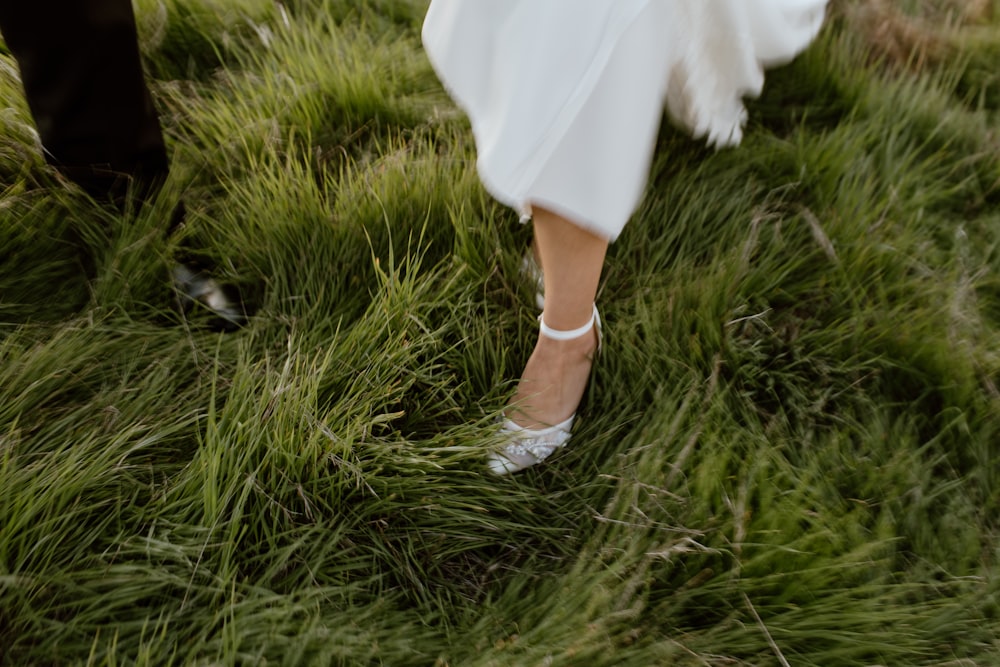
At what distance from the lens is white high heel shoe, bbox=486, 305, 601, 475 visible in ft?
4.27

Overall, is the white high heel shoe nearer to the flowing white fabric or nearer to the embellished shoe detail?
the embellished shoe detail

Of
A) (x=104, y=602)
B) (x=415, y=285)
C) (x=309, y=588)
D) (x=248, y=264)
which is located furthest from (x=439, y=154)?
(x=104, y=602)

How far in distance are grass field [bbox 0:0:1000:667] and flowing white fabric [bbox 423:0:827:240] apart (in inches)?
13.2

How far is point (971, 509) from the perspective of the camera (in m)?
1.27

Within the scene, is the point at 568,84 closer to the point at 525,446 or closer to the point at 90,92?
the point at 525,446

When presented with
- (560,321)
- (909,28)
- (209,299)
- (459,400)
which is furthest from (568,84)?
(909,28)

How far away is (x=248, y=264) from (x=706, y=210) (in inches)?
39.1

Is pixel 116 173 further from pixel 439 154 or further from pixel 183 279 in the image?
pixel 439 154

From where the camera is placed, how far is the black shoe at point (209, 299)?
4.75ft

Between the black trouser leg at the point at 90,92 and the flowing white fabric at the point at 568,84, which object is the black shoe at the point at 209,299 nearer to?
the black trouser leg at the point at 90,92

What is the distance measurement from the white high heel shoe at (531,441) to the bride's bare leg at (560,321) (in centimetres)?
1

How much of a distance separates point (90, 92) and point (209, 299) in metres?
0.43

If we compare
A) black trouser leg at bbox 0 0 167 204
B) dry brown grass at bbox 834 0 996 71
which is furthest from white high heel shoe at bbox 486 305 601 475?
dry brown grass at bbox 834 0 996 71

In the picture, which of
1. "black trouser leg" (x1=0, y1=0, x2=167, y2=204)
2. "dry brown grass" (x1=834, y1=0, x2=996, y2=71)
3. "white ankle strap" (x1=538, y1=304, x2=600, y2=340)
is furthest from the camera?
"dry brown grass" (x1=834, y1=0, x2=996, y2=71)
